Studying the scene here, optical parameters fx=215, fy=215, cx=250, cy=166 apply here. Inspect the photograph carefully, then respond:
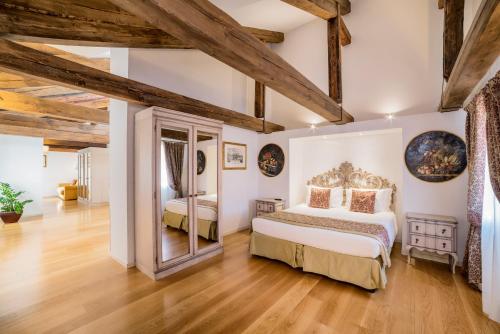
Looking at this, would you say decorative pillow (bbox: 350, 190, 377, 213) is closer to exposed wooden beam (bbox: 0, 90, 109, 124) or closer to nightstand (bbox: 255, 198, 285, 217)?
nightstand (bbox: 255, 198, 285, 217)

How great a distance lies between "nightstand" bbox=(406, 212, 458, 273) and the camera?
113 inches

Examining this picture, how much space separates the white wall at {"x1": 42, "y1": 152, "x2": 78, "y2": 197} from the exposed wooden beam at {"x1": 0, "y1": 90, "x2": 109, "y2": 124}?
8291 mm

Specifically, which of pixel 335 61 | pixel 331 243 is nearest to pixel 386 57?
pixel 335 61

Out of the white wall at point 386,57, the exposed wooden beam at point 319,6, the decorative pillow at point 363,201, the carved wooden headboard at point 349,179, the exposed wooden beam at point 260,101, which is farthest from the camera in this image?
the exposed wooden beam at point 260,101

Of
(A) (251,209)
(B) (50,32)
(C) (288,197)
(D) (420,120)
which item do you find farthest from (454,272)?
(B) (50,32)

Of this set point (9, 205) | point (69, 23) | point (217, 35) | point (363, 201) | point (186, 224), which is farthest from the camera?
point (9, 205)

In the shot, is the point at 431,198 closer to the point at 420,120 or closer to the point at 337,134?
the point at 420,120

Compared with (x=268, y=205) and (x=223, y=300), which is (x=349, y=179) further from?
(x=223, y=300)

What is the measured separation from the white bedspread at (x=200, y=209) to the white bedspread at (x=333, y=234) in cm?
74

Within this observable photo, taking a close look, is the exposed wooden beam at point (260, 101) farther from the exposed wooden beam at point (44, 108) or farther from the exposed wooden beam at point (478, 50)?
the exposed wooden beam at point (44, 108)

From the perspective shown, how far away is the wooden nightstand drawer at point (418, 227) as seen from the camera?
10.0ft

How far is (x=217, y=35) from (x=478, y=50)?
192 centimetres

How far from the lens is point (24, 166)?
19.7 feet

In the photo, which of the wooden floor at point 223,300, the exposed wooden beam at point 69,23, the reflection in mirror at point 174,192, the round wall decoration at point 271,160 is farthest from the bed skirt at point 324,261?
the exposed wooden beam at point 69,23
